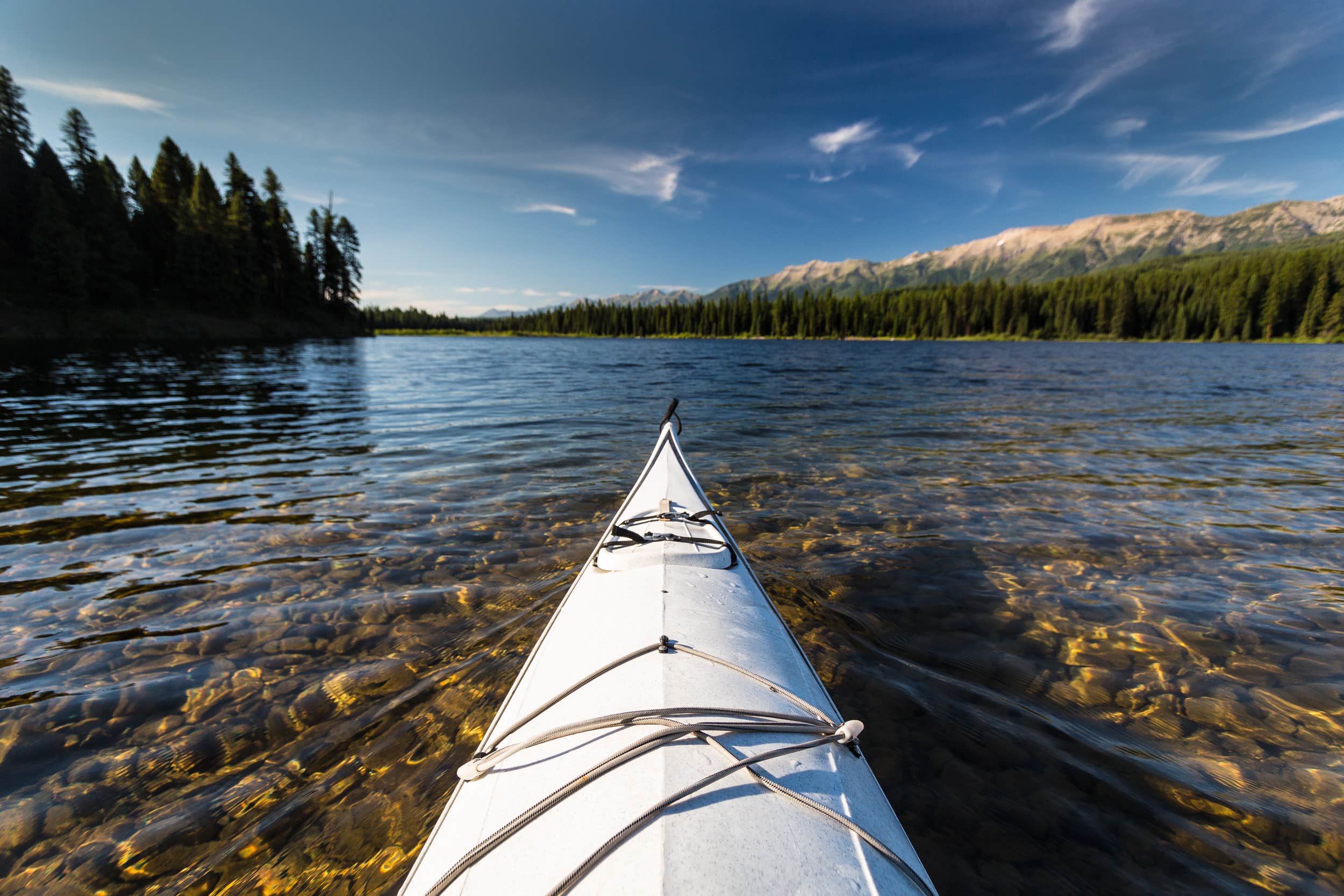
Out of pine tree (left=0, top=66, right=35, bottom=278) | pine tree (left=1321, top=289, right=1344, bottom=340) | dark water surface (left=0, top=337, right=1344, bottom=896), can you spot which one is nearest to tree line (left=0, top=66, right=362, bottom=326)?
pine tree (left=0, top=66, right=35, bottom=278)

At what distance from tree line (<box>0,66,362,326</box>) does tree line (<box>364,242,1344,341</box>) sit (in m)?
22.6

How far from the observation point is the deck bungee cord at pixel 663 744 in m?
1.75

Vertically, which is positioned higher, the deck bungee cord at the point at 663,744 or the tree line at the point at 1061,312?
the tree line at the point at 1061,312

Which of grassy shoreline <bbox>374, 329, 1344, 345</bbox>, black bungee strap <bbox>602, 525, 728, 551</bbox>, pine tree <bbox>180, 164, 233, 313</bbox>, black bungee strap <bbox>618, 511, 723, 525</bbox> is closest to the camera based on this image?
black bungee strap <bbox>602, 525, 728, 551</bbox>

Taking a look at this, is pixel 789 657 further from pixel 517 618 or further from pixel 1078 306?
pixel 1078 306

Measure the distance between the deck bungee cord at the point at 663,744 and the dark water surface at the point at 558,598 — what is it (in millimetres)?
1361

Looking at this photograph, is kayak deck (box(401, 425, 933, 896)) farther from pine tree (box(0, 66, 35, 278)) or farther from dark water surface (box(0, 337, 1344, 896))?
pine tree (box(0, 66, 35, 278))

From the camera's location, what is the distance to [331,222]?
244 feet

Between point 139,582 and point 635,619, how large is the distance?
20.8ft

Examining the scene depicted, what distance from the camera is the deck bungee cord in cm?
175

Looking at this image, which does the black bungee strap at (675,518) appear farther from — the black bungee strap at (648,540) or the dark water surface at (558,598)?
the dark water surface at (558,598)

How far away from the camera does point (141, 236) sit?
5091 centimetres

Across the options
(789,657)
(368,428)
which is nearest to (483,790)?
(789,657)

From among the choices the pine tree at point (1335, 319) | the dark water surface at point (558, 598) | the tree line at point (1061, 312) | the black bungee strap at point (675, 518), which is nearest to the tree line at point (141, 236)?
the tree line at point (1061, 312)
